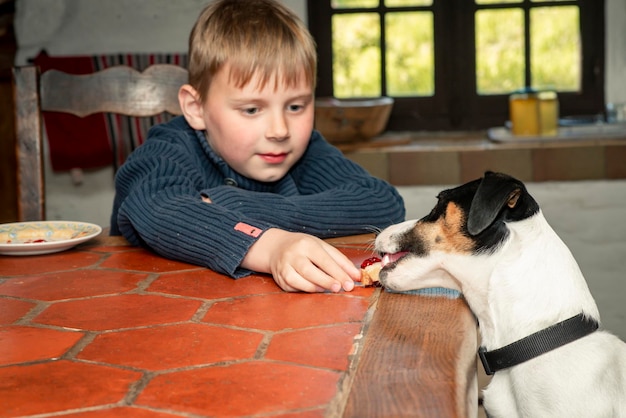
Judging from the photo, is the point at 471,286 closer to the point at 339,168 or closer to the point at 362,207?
the point at 362,207

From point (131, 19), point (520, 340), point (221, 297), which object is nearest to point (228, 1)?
point (221, 297)

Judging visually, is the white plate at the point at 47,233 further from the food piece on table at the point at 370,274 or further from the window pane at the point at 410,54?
the window pane at the point at 410,54

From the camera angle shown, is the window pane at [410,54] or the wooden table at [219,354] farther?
the window pane at [410,54]

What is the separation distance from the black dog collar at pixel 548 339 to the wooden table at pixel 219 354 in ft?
0.46

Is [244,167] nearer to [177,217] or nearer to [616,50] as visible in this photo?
[177,217]

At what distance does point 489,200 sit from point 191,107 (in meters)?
0.77

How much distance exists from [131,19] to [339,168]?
5.69 feet

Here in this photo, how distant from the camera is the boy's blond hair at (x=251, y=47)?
57.7 inches

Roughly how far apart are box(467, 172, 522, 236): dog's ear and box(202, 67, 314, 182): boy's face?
49 centimetres

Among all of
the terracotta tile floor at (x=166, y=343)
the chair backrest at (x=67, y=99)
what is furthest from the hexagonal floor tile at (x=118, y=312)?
the chair backrest at (x=67, y=99)

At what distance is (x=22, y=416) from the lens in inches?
25.6

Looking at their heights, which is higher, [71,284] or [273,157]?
[273,157]

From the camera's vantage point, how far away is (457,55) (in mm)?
3102

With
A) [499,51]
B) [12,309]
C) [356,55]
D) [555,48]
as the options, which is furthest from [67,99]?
[555,48]
